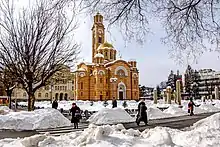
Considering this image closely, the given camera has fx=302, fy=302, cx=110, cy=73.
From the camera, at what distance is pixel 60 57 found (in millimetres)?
24750

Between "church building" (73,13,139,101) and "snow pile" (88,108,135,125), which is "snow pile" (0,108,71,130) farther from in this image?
"church building" (73,13,139,101)

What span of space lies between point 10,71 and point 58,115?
603 centimetres

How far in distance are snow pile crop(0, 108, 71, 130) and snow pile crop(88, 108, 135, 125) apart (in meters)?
3.01

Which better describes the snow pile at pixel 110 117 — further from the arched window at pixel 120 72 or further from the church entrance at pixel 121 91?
the arched window at pixel 120 72

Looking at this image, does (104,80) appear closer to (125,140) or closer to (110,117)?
(110,117)

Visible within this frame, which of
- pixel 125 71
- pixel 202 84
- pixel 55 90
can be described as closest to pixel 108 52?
pixel 125 71

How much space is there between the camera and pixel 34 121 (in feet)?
63.5

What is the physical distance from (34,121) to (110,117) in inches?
248

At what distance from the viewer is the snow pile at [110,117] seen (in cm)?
2253

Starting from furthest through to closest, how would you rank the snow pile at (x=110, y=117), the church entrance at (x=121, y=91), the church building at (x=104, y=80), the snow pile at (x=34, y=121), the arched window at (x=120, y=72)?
1. the arched window at (x=120, y=72)
2. the church entrance at (x=121, y=91)
3. the church building at (x=104, y=80)
4. the snow pile at (x=110, y=117)
5. the snow pile at (x=34, y=121)

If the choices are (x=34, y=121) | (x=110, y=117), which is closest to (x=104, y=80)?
(x=110, y=117)

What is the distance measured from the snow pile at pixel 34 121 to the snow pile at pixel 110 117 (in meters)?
3.01

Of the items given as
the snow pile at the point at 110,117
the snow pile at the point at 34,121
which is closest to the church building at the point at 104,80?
the snow pile at the point at 110,117

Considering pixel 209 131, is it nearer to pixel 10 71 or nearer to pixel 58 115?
pixel 58 115
